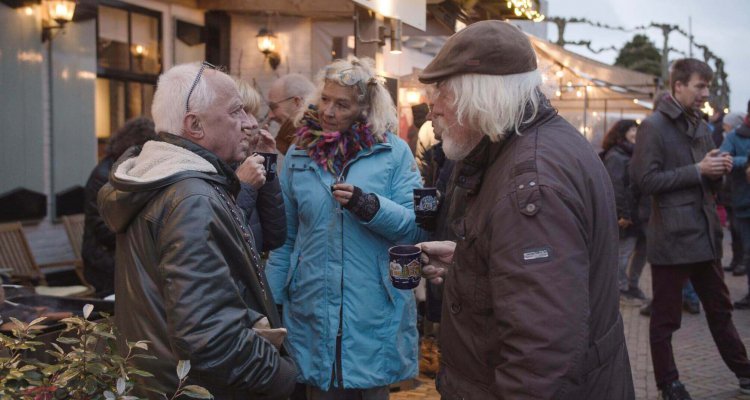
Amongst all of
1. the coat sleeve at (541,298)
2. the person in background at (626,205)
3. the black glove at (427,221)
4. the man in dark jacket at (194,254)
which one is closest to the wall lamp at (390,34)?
the person in background at (626,205)

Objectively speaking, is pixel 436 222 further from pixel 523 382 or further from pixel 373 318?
pixel 523 382

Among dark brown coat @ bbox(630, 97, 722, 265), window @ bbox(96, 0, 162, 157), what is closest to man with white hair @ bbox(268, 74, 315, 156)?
dark brown coat @ bbox(630, 97, 722, 265)

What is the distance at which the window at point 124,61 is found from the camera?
8617 millimetres

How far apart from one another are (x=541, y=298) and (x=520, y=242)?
0.50ft

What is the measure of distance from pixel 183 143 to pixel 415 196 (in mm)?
1056

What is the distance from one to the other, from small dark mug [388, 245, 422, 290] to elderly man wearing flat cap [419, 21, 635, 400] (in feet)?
1.35

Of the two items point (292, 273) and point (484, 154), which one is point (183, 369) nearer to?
point (484, 154)

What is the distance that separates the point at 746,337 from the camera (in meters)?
7.68

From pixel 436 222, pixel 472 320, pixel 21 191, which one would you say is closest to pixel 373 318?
pixel 436 222

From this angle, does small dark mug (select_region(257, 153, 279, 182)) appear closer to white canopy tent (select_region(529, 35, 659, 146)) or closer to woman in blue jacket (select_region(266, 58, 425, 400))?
woman in blue jacket (select_region(266, 58, 425, 400))

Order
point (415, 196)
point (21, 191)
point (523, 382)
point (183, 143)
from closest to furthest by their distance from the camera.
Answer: point (523, 382), point (183, 143), point (415, 196), point (21, 191)

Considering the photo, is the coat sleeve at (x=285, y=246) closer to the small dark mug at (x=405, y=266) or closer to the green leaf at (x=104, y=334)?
the small dark mug at (x=405, y=266)

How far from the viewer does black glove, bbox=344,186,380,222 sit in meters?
3.49

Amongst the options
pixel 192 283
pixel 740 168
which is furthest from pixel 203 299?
pixel 740 168
